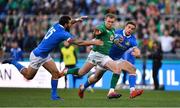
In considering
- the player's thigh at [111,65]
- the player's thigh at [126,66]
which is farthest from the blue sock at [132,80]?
the player's thigh at [111,65]

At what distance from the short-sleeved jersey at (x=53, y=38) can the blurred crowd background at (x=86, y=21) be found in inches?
478

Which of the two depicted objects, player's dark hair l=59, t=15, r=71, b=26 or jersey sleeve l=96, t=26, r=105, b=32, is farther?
jersey sleeve l=96, t=26, r=105, b=32

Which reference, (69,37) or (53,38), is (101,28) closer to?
(69,37)

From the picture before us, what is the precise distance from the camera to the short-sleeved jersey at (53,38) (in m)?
20.5

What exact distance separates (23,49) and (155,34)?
6.69m

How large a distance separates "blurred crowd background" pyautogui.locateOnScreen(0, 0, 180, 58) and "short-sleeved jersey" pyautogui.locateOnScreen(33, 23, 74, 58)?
12133mm

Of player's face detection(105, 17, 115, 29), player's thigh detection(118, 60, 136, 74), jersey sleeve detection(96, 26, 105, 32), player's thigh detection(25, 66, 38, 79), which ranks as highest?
player's face detection(105, 17, 115, 29)

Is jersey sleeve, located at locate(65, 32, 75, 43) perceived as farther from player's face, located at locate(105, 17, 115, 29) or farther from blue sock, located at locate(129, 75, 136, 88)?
blue sock, located at locate(129, 75, 136, 88)

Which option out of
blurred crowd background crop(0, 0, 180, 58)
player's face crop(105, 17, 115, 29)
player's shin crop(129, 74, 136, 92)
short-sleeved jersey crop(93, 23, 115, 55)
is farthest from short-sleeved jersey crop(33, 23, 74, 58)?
blurred crowd background crop(0, 0, 180, 58)

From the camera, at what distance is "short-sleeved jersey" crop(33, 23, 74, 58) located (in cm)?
2050

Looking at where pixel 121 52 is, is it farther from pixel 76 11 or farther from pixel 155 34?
pixel 76 11

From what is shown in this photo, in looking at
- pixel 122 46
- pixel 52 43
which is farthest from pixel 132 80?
pixel 52 43

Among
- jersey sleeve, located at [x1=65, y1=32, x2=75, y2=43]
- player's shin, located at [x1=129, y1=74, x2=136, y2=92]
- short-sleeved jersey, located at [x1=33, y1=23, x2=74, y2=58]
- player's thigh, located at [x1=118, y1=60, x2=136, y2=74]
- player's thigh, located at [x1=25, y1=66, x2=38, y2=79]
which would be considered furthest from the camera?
player's thigh, located at [x1=118, y1=60, x2=136, y2=74]

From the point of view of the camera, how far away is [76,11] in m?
36.4
